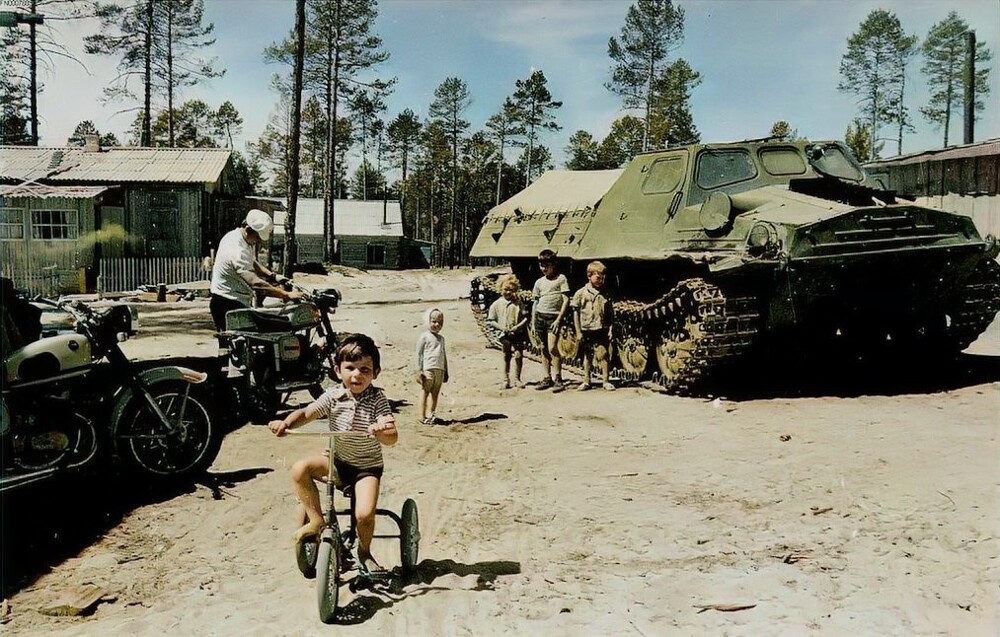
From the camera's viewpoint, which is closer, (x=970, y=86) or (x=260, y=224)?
(x=260, y=224)

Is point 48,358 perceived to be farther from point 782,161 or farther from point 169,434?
point 782,161

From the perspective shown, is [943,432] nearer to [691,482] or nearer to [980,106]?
[691,482]

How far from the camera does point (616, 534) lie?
4.88 metres

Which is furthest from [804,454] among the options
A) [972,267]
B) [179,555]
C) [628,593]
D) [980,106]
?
[980,106]

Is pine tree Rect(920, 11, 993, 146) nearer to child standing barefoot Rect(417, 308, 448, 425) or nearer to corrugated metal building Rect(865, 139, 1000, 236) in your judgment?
corrugated metal building Rect(865, 139, 1000, 236)

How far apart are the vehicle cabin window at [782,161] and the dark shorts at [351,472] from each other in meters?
7.70

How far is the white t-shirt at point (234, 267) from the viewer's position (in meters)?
6.84

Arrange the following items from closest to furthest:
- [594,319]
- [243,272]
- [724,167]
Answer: [243,272] → [594,319] → [724,167]

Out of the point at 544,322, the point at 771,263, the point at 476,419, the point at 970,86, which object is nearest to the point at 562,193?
the point at 544,322

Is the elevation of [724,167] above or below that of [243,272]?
above

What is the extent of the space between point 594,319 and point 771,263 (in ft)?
7.57

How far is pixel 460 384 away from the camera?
34.0 feet

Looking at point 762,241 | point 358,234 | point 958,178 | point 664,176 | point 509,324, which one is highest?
point 958,178

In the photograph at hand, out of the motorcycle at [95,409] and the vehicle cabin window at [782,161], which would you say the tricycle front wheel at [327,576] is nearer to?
the motorcycle at [95,409]
